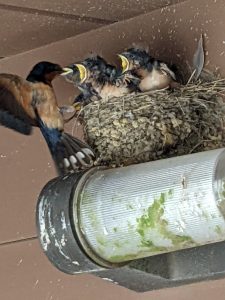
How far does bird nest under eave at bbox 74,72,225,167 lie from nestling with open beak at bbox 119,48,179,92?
37 millimetres

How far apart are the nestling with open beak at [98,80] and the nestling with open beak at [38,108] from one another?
0.14 ft

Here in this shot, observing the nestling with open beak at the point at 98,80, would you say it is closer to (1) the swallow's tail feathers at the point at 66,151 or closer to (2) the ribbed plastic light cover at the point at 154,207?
(1) the swallow's tail feathers at the point at 66,151

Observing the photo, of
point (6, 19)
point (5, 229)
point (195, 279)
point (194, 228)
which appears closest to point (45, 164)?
point (5, 229)

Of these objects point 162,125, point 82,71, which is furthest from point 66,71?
point 162,125

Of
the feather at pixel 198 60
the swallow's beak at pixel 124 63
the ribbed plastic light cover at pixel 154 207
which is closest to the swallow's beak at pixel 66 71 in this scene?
the swallow's beak at pixel 124 63

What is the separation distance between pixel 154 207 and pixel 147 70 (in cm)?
59

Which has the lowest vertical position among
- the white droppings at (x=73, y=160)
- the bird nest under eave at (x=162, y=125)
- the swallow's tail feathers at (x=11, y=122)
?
the white droppings at (x=73, y=160)

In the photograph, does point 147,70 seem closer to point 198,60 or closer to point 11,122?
point 198,60

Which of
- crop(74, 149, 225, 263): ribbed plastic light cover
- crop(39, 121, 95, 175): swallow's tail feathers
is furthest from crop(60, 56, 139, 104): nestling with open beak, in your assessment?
Result: crop(74, 149, 225, 263): ribbed plastic light cover

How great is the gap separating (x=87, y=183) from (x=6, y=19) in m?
0.52

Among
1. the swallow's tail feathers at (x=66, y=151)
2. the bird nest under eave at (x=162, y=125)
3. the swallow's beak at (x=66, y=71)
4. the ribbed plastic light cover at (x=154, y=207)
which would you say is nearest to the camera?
the ribbed plastic light cover at (x=154, y=207)

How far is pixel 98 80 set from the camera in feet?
9.04

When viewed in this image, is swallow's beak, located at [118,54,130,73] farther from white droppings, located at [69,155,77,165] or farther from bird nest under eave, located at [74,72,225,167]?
white droppings, located at [69,155,77,165]

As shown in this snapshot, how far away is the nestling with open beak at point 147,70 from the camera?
102 inches
